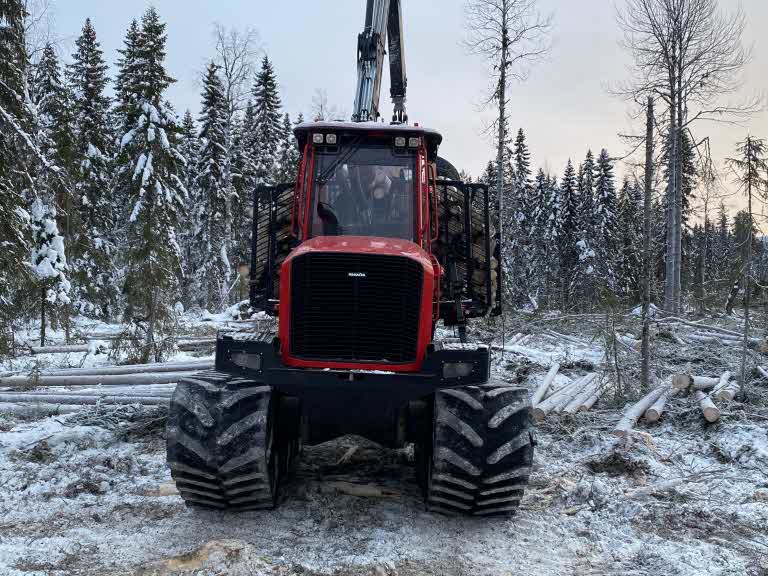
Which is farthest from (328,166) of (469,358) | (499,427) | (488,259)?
(499,427)

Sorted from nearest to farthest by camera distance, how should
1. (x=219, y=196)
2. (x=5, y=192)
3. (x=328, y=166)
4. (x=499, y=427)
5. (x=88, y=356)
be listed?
(x=499, y=427), (x=328, y=166), (x=5, y=192), (x=88, y=356), (x=219, y=196)

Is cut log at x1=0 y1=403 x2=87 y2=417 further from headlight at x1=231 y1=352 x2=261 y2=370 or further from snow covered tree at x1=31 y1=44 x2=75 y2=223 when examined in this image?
snow covered tree at x1=31 y1=44 x2=75 y2=223

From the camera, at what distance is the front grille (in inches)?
195

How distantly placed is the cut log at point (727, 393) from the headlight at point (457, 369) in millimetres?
5942

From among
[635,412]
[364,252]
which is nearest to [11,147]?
[364,252]

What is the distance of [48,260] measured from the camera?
18609 millimetres

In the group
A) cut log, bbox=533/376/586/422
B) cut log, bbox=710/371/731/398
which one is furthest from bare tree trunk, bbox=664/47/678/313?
cut log, bbox=533/376/586/422

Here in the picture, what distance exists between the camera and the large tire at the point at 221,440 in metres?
4.83

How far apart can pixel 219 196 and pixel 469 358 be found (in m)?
30.0

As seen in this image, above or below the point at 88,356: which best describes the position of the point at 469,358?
above

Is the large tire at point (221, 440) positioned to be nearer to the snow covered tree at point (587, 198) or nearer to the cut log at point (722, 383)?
the cut log at point (722, 383)

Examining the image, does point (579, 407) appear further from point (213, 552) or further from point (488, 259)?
point (213, 552)

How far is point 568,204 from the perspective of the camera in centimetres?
4647

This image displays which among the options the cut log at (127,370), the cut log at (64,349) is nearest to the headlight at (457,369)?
the cut log at (127,370)
